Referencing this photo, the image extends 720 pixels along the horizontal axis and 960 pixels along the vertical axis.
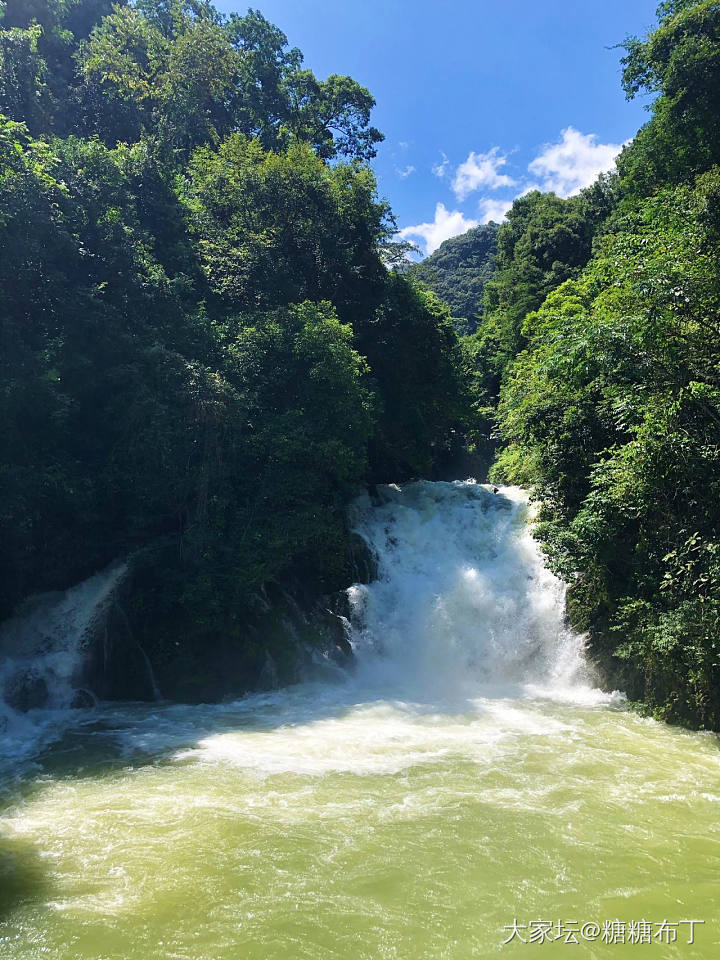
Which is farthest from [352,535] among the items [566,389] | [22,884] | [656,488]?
[22,884]

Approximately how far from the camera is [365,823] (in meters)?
6.37

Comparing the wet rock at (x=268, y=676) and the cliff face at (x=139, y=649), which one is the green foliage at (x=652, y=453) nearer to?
the cliff face at (x=139, y=649)

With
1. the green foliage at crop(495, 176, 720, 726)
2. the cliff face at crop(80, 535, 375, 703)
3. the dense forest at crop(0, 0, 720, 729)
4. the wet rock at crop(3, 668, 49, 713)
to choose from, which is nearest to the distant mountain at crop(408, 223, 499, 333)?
the dense forest at crop(0, 0, 720, 729)

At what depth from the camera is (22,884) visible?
5.21 metres

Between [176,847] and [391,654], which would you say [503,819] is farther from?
[391,654]

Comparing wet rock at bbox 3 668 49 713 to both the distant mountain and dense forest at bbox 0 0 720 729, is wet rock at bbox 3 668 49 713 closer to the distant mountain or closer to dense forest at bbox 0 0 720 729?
dense forest at bbox 0 0 720 729

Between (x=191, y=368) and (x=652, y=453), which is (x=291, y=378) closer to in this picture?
(x=191, y=368)

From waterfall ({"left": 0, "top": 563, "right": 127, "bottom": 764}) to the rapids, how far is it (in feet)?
1.11

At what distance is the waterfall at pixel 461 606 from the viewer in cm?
1263

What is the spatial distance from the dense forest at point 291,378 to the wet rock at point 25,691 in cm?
145

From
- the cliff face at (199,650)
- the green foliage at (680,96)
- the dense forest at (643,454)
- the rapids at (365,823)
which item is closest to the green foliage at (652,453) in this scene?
the dense forest at (643,454)

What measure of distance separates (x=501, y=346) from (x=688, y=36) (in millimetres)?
16259

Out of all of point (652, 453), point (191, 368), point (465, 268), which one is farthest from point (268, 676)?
point (465, 268)

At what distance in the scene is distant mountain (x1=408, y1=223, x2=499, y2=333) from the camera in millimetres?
58594
